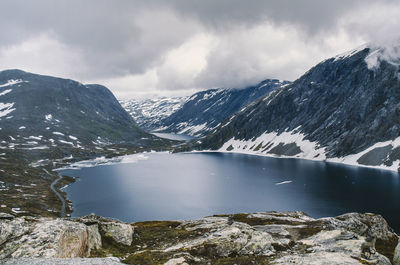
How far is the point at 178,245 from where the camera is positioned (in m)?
29.9

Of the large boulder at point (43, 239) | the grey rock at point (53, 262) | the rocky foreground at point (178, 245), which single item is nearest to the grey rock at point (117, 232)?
the rocky foreground at point (178, 245)

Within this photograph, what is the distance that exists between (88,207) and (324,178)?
11859 centimetres

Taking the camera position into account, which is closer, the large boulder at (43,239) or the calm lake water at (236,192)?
the large boulder at (43,239)

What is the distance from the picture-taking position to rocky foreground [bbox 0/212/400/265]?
76.4 ft

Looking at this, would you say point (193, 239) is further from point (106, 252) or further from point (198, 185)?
point (198, 185)

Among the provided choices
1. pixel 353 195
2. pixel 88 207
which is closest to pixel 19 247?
pixel 88 207

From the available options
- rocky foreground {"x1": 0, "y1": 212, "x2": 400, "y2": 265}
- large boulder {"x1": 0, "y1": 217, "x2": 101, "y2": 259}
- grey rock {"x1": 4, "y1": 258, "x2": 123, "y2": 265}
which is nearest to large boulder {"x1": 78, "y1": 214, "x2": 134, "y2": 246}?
rocky foreground {"x1": 0, "y1": 212, "x2": 400, "y2": 265}

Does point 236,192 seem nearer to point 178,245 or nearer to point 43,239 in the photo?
point 178,245

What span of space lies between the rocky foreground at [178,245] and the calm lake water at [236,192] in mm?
65106

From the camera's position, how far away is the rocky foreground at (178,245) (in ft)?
76.4

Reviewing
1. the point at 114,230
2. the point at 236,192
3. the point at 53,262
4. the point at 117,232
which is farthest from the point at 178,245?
the point at 236,192

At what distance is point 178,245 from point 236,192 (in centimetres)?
10893

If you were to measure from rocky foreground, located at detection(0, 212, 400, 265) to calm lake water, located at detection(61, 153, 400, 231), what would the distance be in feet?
214

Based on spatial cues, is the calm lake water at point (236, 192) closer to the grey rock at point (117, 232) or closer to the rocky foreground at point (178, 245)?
the rocky foreground at point (178, 245)
